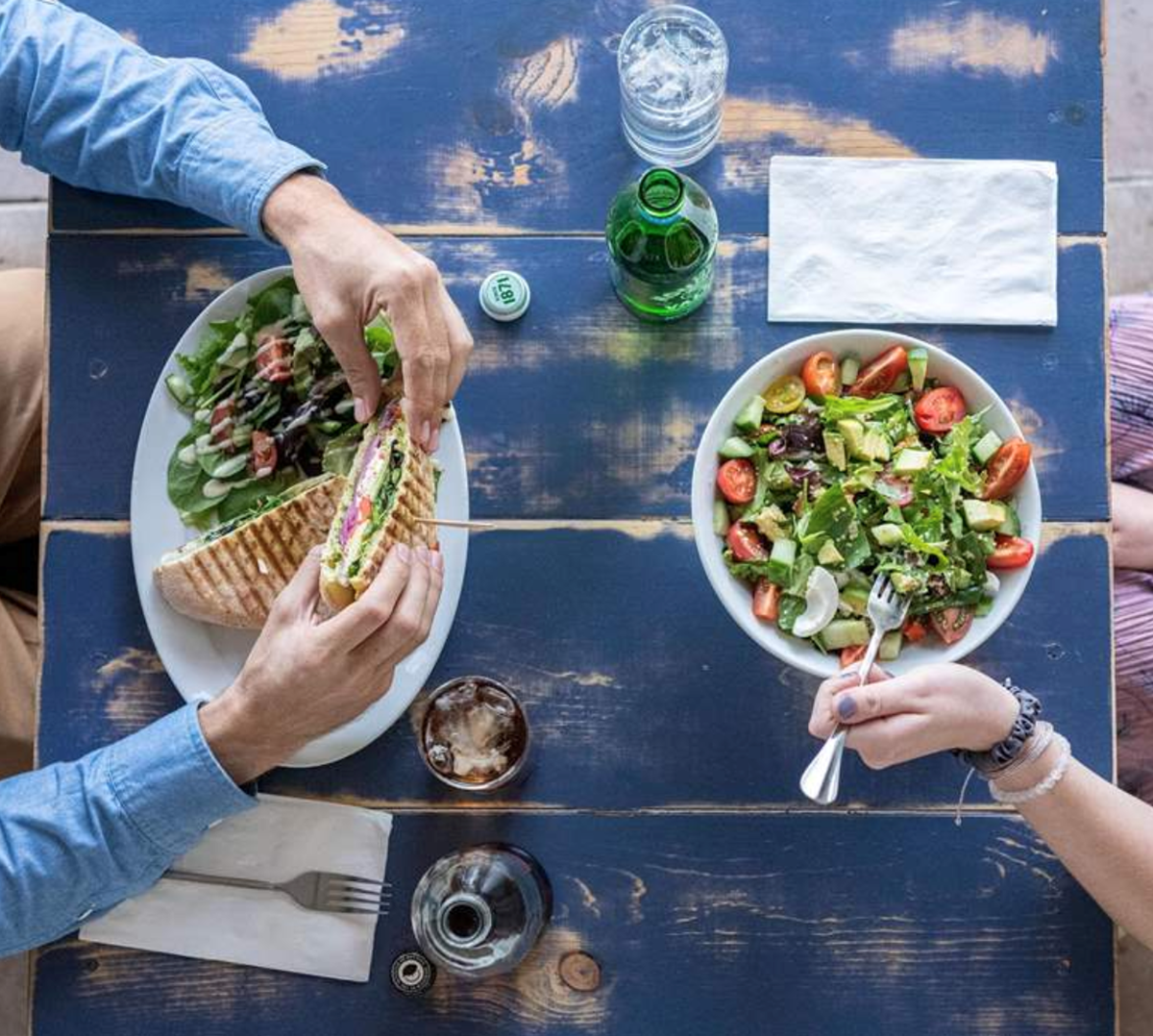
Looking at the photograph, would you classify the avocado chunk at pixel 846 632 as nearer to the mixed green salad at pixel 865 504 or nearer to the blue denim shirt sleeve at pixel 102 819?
the mixed green salad at pixel 865 504

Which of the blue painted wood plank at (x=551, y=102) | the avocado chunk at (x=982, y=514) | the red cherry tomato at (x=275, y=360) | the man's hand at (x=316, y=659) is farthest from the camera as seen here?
the blue painted wood plank at (x=551, y=102)

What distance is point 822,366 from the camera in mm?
1663

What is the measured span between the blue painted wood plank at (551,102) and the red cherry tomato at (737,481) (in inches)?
17.5

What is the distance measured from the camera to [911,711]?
1568 mm

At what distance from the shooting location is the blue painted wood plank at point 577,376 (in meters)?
1.83

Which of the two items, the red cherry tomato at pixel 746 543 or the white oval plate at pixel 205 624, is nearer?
the red cherry tomato at pixel 746 543

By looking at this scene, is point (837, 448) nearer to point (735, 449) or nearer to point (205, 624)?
point (735, 449)

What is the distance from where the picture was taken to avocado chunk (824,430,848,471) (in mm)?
1643

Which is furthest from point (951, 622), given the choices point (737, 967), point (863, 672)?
point (737, 967)

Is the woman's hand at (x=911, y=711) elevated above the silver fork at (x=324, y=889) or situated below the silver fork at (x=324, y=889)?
above

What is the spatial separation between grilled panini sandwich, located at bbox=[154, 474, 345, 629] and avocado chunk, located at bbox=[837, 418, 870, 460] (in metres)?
0.68

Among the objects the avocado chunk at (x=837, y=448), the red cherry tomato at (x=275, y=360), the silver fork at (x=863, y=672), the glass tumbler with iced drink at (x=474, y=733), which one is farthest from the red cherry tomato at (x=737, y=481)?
the red cherry tomato at (x=275, y=360)

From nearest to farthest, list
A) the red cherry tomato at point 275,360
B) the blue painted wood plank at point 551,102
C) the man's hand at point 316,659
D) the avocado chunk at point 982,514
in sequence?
the man's hand at point 316,659 → the avocado chunk at point 982,514 → the red cherry tomato at point 275,360 → the blue painted wood plank at point 551,102

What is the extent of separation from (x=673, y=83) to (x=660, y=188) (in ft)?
0.67
